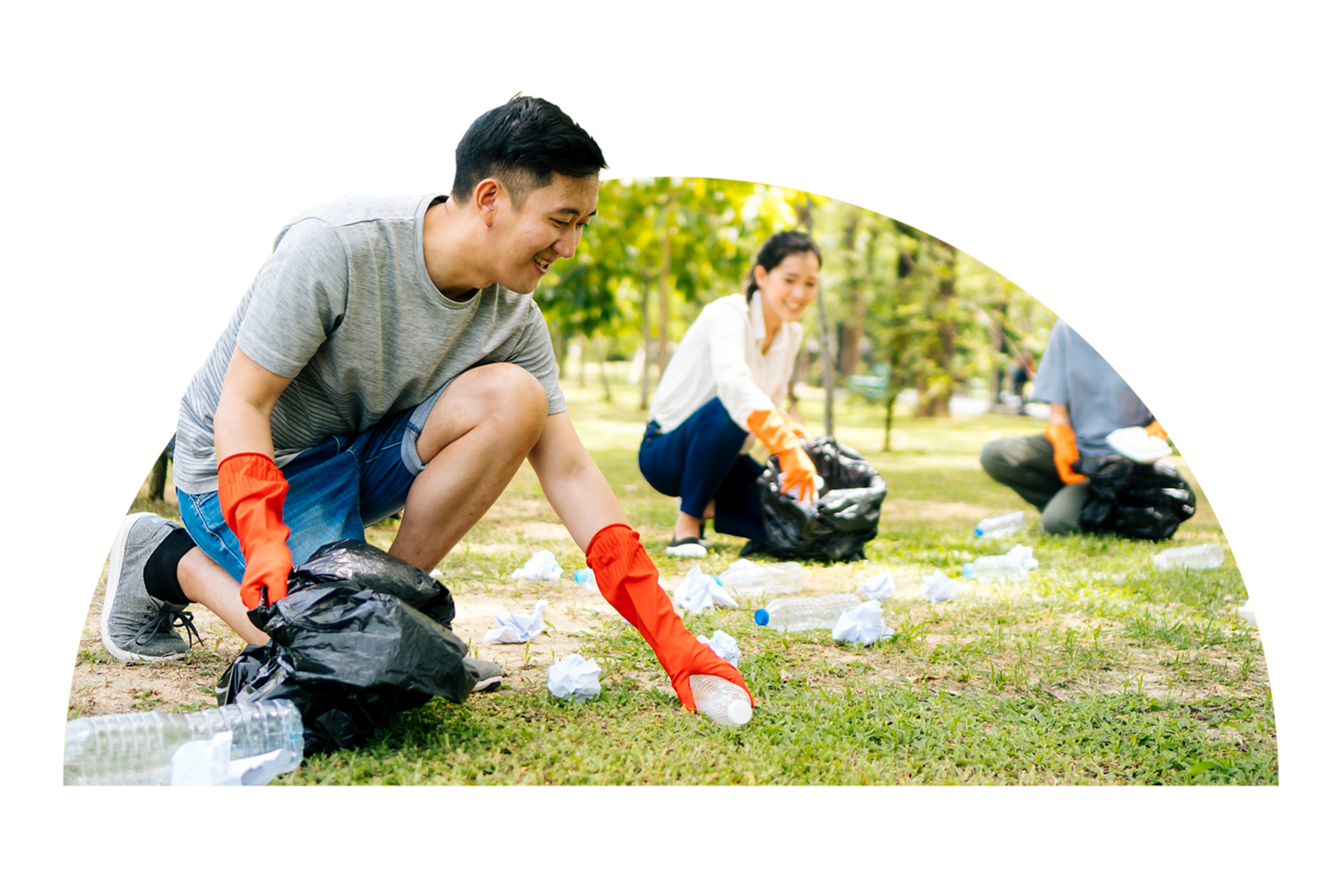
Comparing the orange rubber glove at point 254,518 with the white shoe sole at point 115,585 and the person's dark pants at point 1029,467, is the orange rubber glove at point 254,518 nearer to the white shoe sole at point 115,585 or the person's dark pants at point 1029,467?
the white shoe sole at point 115,585

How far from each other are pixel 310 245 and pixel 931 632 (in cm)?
180

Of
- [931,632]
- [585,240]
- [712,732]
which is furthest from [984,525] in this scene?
[585,240]

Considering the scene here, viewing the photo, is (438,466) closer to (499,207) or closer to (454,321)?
(454,321)

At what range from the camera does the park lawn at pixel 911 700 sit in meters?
1.87

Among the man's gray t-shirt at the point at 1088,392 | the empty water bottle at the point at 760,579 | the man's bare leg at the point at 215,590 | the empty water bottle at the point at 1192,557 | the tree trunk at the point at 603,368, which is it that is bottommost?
the tree trunk at the point at 603,368

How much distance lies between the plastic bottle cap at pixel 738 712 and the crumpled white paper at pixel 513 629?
72 cm

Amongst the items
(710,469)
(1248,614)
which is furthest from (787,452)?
(1248,614)

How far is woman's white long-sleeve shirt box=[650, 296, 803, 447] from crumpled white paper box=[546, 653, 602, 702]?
66.9 inches

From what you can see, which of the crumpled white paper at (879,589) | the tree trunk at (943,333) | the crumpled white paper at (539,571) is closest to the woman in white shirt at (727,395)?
the crumpled white paper at (539,571)

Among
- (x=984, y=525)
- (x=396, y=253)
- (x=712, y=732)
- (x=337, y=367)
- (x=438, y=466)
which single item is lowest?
(x=984, y=525)

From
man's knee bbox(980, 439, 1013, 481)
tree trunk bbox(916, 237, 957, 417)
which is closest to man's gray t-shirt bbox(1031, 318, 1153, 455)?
man's knee bbox(980, 439, 1013, 481)

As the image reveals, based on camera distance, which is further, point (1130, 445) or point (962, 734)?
point (1130, 445)

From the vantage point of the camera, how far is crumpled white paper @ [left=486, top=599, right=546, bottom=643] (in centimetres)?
257

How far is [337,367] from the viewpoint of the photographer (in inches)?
83.2
